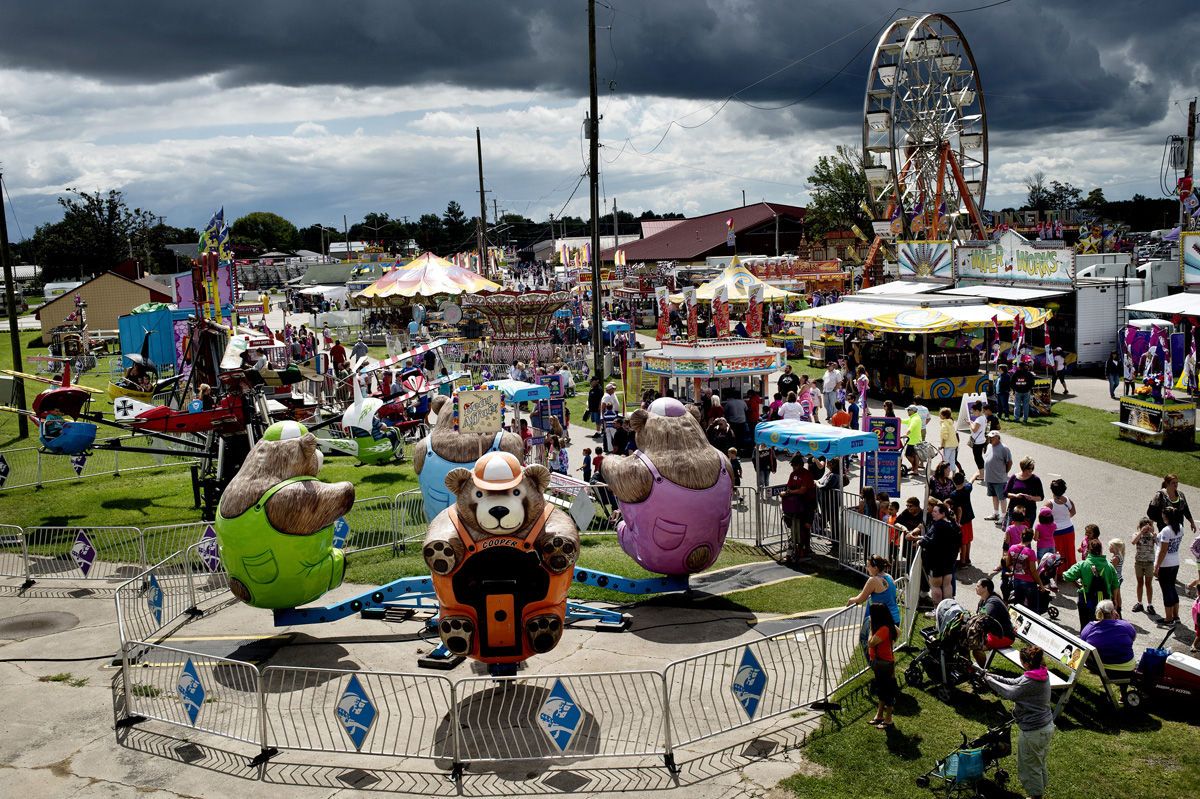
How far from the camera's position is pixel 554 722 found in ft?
23.9

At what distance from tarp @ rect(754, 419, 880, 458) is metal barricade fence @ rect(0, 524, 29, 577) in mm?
10134

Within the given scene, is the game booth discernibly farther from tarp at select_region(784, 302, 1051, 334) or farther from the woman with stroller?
the woman with stroller

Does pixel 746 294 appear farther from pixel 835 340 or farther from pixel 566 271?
pixel 566 271

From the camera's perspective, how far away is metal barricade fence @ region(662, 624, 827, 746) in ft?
25.1

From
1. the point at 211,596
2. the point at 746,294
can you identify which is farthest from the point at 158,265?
the point at 211,596

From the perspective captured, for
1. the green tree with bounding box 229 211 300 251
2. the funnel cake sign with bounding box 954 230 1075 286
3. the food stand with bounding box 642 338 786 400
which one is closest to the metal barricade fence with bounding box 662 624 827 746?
the food stand with bounding box 642 338 786 400

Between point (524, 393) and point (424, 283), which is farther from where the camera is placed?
point (424, 283)

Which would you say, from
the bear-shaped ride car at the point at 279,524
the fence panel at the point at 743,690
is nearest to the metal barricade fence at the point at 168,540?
the bear-shaped ride car at the point at 279,524

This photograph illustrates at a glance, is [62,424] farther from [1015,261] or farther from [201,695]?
[1015,261]

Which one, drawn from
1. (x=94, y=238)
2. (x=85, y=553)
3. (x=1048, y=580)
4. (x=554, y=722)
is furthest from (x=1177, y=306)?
(x=94, y=238)

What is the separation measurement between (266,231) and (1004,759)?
14114cm

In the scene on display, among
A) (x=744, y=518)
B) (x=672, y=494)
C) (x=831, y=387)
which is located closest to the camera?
(x=672, y=494)

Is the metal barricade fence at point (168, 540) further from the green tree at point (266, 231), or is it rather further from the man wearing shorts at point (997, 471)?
the green tree at point (266, 231)

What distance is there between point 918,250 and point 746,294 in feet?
23.7
